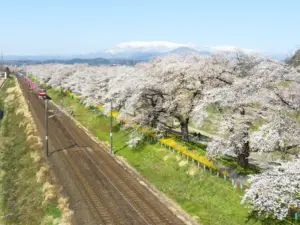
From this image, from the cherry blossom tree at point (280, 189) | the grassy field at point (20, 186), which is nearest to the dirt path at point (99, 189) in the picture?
the grassy field at point (20, 186)

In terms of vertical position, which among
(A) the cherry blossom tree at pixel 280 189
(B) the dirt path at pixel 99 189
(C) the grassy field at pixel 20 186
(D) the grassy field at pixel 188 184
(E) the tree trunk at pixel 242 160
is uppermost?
(A) the cherry blossom tree at pixel 280 189

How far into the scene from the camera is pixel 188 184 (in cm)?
3491

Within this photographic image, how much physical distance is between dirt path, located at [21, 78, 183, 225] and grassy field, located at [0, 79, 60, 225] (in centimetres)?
268

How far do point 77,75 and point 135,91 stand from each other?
214ft

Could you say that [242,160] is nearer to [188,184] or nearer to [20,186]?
[188,184]

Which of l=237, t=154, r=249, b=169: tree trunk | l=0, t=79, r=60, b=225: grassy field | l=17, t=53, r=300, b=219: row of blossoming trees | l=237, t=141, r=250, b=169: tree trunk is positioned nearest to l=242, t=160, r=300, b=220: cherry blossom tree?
l=17, t=53, r=300, b=219: row of blossoming trees

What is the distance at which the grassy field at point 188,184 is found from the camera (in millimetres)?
28281

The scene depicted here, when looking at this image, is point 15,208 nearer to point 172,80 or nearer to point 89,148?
point 89,148

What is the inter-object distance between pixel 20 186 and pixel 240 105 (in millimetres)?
27620

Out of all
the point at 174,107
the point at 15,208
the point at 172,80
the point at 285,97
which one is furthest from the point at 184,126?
the point at 15,208

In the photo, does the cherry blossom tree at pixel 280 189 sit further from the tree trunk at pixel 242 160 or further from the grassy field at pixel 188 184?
the tree trunk at pixel 242 160

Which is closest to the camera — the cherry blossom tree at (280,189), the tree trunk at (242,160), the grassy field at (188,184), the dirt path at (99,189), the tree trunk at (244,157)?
the cherry blossom tree at (280,189)

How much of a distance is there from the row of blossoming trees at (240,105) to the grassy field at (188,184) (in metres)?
2.24

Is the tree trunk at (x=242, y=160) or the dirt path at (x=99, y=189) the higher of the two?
the tree trunk at (x=242, y=160)
